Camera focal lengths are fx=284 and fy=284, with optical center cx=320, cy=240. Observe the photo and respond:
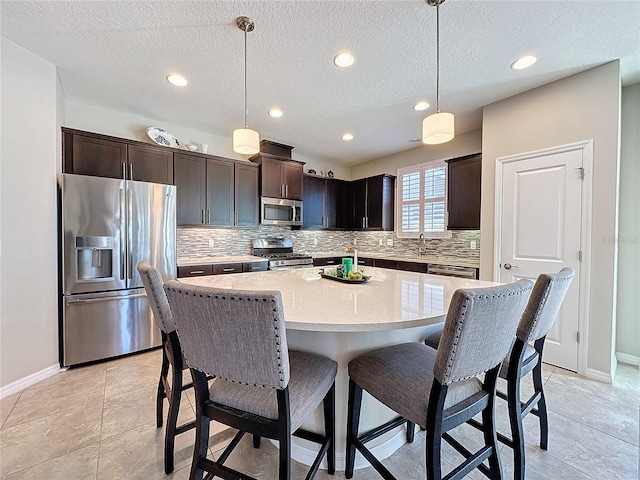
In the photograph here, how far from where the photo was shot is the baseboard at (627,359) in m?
2.63

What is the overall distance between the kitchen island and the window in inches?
110

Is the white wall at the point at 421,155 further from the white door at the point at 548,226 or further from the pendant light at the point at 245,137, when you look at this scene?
the pendant light at the point at 245,137

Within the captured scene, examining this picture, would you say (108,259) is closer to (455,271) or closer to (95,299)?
(95,299)

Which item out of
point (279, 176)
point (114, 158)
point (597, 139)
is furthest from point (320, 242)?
point (597, 139)

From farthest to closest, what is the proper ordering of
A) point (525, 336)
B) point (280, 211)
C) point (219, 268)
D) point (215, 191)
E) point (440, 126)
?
point (280, 211)
point (215, 191)
point (219, 268)
point (440, 126)
point (525, 336)

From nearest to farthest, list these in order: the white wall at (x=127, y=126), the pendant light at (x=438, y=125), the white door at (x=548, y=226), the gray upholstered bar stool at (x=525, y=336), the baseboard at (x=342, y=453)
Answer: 1. the gray upholstered bar stool at (x=525, y=336)
2. the baseboard at (x=342, y=453)
3. the pendant light at (x=438, y=125)
4. the white door at (x=548, y=226)
5. the white wall at (x=127, y=126)

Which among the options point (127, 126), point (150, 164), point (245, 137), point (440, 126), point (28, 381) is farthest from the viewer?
point (127, 126)

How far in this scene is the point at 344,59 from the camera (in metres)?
2.33

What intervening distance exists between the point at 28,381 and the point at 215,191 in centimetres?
254

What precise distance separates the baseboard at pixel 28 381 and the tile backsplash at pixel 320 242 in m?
1.72

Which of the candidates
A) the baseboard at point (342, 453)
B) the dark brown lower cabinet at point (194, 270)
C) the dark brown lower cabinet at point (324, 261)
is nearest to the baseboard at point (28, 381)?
the dark brown lower cabinet at point (194, 270)

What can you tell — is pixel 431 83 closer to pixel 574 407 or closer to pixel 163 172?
pixel 574 407

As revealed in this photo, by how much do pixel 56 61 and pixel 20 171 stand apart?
3.23ft

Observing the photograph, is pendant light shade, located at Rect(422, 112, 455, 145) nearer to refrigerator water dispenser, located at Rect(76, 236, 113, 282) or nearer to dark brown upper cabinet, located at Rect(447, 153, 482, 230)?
dark brown upper cabinet, located at Rect(447, 153, 482, 230)
